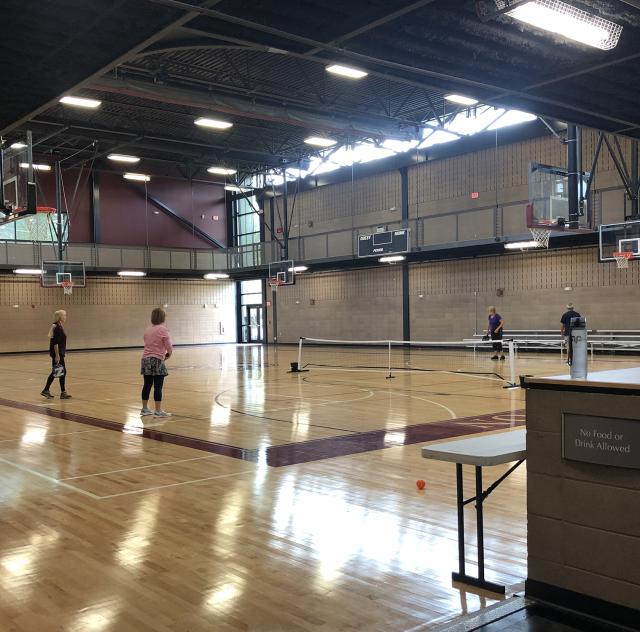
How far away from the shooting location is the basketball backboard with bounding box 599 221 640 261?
821 inches

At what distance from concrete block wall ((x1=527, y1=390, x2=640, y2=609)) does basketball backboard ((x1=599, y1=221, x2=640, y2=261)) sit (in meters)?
18.9

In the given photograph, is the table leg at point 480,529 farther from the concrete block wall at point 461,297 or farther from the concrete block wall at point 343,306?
the concrete block wall at point 343,306

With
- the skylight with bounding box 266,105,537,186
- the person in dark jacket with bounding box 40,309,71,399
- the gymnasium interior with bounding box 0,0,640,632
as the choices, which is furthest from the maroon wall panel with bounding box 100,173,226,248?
the person in dark jacket with bounding box 40,309,71,399

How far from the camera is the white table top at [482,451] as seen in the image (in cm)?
411

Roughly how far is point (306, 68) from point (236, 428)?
15187 millimetres

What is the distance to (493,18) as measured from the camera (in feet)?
16.9

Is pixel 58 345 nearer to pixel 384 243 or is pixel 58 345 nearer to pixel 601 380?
pixel 601 380

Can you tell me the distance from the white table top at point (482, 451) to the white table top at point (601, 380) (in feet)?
1.72

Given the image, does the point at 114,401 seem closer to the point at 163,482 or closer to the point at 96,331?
the point at 163,482

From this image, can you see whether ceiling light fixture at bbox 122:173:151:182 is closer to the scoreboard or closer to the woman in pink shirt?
the scoreboard

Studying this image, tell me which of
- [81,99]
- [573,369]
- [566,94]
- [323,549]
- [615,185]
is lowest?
[323,549]

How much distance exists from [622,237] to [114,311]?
26.7 metres

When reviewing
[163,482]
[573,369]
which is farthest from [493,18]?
[163,482]

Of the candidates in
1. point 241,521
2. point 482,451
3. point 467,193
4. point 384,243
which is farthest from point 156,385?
point 467,193
